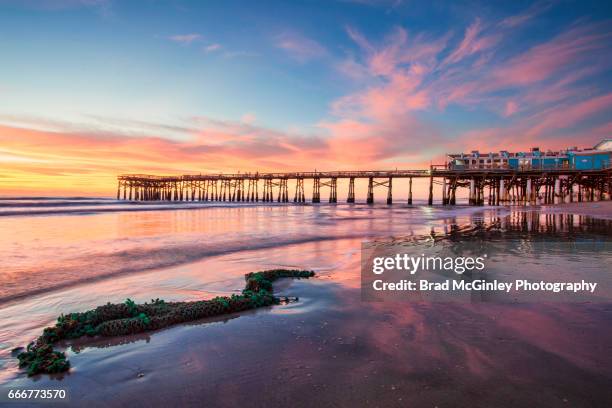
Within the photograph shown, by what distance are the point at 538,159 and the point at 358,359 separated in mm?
72278

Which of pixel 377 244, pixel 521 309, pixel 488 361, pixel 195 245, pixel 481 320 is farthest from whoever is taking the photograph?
pixel 195 245

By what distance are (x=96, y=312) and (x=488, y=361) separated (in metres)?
5.43

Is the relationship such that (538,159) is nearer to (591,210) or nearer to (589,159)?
(589,159)

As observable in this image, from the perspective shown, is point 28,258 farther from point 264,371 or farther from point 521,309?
point 521,309

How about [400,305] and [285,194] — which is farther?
[285,194]

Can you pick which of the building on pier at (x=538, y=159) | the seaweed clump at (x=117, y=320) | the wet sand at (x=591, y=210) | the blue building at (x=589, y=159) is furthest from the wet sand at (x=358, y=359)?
the blue building at (x=589, y=159)

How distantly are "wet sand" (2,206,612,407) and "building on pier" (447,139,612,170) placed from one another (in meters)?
58.9

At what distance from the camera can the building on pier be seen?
185ft

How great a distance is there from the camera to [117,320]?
4.97 metres

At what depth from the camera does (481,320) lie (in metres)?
5.08

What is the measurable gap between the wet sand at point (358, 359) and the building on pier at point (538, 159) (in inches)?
2317

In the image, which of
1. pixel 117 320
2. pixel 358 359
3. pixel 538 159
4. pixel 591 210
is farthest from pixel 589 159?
pixel 117 320

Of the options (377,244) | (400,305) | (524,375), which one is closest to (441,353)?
(524,375)
